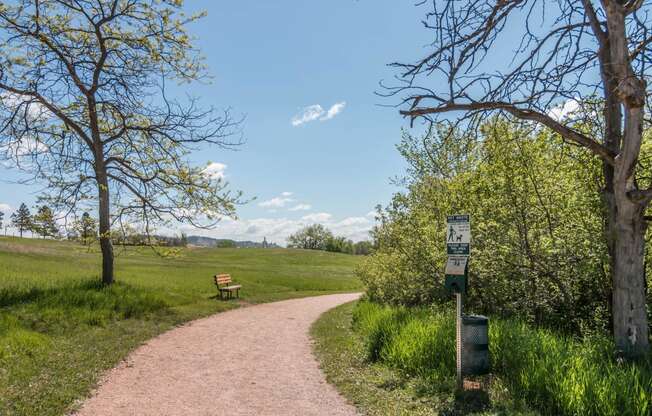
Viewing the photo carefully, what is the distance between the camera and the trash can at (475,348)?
5852 mm

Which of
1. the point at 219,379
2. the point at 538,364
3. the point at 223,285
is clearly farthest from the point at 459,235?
the point at 223,285

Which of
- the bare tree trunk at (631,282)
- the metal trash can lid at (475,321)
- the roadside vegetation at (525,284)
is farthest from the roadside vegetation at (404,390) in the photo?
the bare tree trunk at (631,282)

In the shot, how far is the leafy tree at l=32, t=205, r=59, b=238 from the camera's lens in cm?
1311

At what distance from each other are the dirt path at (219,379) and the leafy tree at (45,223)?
5.70 m

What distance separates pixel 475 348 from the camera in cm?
586

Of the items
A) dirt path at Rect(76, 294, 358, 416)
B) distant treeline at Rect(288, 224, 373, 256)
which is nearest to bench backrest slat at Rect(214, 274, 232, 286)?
dirt path at Rect(76, 294, 358, 416)

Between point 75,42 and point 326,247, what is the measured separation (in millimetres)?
105879

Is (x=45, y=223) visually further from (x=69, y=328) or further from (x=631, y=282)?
(x=631, y=282)

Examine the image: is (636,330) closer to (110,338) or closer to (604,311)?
(604,311)

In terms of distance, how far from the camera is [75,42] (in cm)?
1378

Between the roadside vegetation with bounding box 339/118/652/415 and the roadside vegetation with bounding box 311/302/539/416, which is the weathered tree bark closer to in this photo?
the roadside vegetation with bounding box 339/118/652/415

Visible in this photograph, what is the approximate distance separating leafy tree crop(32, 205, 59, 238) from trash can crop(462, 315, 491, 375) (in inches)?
497

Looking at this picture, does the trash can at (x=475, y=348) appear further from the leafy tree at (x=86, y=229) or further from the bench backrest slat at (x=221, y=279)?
the bench backrest slat at (x=221, y=279)

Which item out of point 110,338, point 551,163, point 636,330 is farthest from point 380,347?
point 110,338
